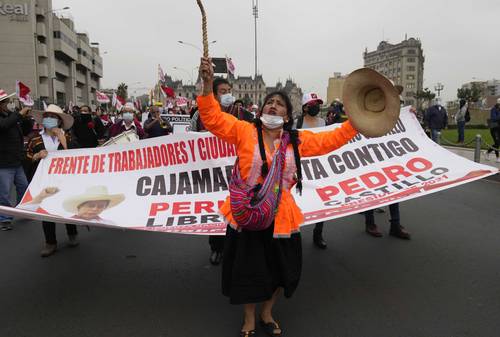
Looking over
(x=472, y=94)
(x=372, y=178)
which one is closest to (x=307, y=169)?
(x=372, y=178)

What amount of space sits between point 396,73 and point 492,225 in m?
144

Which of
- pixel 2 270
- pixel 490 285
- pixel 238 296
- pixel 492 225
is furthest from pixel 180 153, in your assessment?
pixel 492 225

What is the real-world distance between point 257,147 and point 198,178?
222cm

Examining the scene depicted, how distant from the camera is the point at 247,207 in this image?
2.81m

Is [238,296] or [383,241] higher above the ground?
[238,296]

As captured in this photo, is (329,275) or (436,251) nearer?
(329,275)

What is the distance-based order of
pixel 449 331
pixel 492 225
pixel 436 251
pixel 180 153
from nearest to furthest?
pixel 449 331
pixel 436 251
pixel 180 153
pixel 492 225

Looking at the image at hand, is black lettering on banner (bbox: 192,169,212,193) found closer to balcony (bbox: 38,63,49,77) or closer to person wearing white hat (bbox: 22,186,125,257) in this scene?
person wearing white hat (bbox: 22,186,125,257)

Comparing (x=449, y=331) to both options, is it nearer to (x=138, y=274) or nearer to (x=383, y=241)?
(x=383, y=241)

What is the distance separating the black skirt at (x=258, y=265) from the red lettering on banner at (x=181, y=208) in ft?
4.49

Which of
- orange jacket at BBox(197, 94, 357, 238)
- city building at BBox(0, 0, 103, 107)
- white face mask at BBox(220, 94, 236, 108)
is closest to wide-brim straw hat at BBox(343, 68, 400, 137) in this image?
orange jacket at BBox(197, 94, 357, 238)

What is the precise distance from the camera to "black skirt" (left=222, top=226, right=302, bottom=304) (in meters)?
2.93

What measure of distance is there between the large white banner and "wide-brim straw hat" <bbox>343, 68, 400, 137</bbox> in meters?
1.22

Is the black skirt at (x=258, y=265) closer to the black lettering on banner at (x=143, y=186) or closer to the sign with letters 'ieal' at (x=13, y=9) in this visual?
the black lettering on banner at (x=143, y=186)
